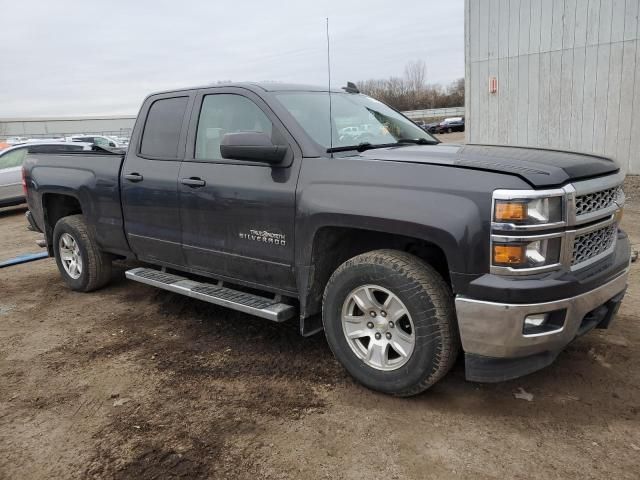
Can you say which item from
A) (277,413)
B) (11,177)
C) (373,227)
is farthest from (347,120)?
(11,177)

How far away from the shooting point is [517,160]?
3.03 m

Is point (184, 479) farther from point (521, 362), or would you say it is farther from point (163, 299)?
point (163, 299)

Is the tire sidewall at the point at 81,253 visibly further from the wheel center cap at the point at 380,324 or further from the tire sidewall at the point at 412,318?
the wheel center cap at the point at 380,324

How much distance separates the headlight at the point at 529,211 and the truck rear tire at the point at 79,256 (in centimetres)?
424

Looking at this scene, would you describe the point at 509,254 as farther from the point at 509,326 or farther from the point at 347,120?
the point at 347,120

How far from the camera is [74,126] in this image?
6412 cm

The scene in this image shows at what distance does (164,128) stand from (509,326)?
10.7 feet

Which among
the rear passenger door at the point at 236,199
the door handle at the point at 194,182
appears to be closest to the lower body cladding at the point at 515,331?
the rear passenger door at the point at 236,199

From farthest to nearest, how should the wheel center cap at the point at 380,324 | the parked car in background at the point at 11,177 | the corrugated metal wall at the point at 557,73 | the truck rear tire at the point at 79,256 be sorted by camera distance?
the parked car in background at the point at 11,177
the corrugated metal wall at the point at 557,73
the truck rear tire at the point at 79,256
the wheel center cap at the point at 380,324

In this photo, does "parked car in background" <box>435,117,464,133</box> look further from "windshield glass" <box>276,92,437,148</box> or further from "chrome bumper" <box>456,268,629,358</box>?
"chrome bumper" <box>456,268,629,358</box>

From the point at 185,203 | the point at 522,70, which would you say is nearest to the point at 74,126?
the point at 522,70

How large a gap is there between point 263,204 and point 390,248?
915mm

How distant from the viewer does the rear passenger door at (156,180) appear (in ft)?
14.6

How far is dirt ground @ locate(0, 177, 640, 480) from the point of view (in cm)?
271
